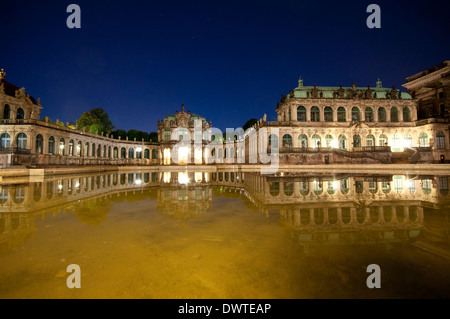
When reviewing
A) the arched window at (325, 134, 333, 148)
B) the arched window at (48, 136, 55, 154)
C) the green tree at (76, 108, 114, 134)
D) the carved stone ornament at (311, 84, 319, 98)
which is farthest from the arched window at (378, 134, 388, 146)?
the green tree at (76, 108, 114, 134)

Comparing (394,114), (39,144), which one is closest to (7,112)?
(39,144)

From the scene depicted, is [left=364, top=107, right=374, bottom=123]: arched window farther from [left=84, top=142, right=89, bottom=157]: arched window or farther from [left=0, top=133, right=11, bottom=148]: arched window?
[left=0, top=133, right=11, bottom=148]: arched window

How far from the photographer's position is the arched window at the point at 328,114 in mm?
40125

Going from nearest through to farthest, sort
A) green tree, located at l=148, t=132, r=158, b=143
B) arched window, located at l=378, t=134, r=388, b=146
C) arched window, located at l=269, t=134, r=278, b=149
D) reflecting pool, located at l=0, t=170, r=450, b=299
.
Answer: reflecting pool, located at l=0, t=170, r=450, b=299 → arched window, located at l=269, t=134, r=278, b=149 → arched window, located at l=378, t=134, r=388, b=146 → green tree, located at l=148, t=132, r=158, b=143

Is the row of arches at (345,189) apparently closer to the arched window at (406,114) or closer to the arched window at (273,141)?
the arched window at (273,141)

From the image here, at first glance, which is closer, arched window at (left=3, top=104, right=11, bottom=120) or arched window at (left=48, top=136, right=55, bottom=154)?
arched window at (left=48, top=136, right=55, bottom=154)

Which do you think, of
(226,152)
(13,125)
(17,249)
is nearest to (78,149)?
(13,125)

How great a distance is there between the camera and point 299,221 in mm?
4855

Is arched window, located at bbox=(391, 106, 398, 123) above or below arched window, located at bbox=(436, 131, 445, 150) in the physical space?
above

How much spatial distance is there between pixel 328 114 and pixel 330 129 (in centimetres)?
369

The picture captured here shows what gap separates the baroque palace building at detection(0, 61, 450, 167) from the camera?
31.8 metres

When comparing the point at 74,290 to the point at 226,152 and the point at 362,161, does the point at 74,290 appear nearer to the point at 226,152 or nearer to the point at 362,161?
the point at 362,161

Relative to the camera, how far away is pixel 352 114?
135 feet
